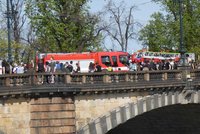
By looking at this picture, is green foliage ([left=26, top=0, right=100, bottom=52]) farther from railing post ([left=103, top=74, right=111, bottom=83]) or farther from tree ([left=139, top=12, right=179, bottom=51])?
railing post ([left=103, top=74, right=111, bottom=83])

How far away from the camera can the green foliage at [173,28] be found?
59094 millimetres

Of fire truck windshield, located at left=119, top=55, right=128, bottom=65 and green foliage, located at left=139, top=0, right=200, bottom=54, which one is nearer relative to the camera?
fire truck windshield, located at left=119, top=55, right=128, bottom=65

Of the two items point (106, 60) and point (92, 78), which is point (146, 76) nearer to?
point (92, 78)

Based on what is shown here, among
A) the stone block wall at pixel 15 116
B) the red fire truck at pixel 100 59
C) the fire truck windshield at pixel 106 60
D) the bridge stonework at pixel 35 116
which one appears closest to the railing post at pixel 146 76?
the bridge stonework at pixel 35 116

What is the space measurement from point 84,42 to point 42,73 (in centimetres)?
2321

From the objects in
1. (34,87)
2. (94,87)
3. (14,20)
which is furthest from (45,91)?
(14,20)

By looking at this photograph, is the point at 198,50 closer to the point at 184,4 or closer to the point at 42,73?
the point at 184,4

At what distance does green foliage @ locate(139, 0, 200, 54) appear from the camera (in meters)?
59.1

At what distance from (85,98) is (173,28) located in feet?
93.4

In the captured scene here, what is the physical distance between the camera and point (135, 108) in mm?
33969

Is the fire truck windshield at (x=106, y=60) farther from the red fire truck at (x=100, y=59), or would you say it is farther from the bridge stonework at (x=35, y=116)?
the bridge stonework at (x=35, y=116)

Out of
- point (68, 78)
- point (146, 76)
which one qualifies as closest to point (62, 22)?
point (146, 76)

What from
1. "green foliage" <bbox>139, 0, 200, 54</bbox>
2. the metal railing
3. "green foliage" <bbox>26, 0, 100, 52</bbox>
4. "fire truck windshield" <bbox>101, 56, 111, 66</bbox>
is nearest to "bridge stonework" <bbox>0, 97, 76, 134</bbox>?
the metal railing

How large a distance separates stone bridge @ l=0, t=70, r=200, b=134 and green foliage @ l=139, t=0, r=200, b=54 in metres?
22.7
